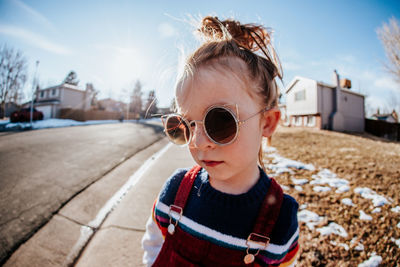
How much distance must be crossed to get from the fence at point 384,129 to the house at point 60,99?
47.1 metres

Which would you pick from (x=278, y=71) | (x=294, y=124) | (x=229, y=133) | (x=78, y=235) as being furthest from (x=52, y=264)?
(x=294, y=124)

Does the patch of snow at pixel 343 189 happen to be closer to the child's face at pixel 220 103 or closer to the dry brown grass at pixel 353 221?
the dry brown grass at pixel 353 221

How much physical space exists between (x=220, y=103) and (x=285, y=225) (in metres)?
0.75

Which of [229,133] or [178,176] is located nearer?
[229,133]

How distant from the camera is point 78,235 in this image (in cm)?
204

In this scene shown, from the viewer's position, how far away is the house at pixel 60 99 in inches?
1171

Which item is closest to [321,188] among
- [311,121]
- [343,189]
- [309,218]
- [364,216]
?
[343,189]

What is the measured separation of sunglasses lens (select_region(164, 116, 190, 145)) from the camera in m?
1.10

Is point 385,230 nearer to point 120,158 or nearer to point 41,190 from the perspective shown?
point 41,190

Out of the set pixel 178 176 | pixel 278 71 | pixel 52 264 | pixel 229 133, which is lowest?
pixel 52 264

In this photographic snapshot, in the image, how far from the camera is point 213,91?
0.95 meters

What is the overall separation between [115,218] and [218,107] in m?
2.29

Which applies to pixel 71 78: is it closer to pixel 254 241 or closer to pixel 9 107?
pixel 9 107

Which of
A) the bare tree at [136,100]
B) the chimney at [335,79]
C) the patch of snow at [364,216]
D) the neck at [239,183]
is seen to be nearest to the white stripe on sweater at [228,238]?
the neck at [239,183]
